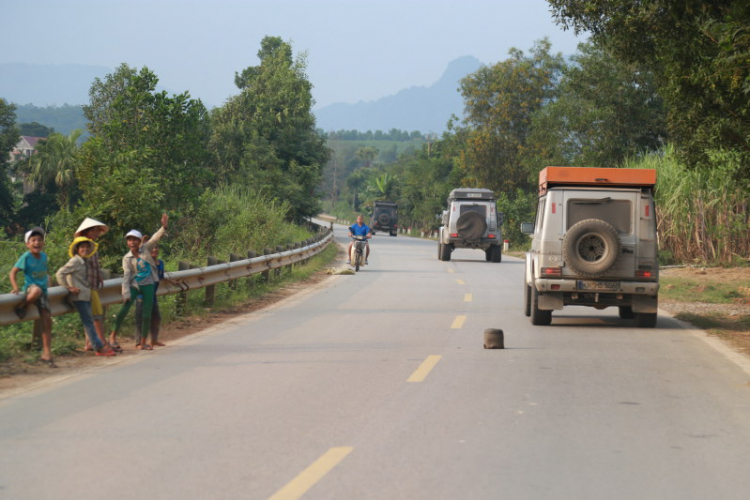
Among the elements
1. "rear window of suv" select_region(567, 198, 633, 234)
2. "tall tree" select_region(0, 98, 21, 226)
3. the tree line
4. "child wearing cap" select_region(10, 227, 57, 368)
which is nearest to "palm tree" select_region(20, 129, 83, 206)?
the tree line

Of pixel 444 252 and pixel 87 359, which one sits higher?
pixel 444 252

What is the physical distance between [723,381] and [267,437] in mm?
5284

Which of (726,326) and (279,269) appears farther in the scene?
(279,269)

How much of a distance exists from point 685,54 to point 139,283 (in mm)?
9258

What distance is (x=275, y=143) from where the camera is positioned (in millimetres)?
52594

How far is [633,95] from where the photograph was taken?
4344cm

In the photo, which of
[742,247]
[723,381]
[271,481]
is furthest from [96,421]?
[742,247]

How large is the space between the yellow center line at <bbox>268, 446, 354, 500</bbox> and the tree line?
9.78 m

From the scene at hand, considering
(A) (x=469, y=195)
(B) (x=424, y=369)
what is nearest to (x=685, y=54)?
(B) (x=424, y=369)

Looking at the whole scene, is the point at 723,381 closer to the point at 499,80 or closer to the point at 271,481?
the point at 271,481

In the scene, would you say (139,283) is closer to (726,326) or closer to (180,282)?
(180,282)

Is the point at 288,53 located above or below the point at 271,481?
above

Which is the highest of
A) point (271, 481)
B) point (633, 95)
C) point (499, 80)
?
point (499, 80)

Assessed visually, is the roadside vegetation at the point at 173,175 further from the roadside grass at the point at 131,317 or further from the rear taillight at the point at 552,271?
the rear taillight at the point at 552,271
